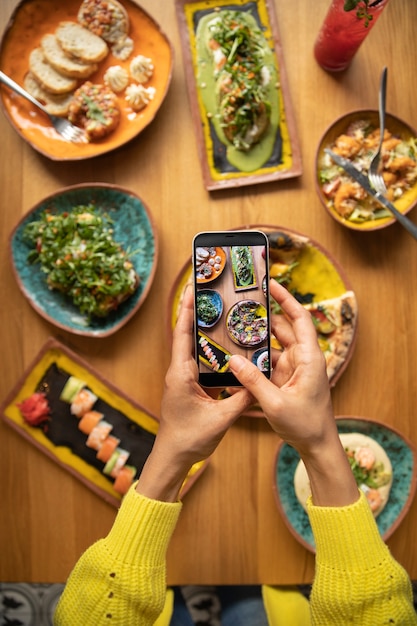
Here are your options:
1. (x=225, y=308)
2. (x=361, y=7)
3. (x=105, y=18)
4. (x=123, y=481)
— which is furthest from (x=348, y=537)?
(x=105, y=18)

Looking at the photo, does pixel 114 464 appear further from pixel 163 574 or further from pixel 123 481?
pixel 163 574

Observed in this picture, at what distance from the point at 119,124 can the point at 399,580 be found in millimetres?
1883

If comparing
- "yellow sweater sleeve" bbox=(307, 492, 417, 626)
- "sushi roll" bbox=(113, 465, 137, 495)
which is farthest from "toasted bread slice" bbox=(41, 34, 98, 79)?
"yellow sweater sleeve" bbox=(307, 492, 417, 626)

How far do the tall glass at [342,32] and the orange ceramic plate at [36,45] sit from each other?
1.97 ft

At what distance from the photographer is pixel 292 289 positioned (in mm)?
2088

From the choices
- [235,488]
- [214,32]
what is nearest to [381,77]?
[214,32]

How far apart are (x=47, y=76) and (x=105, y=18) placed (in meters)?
0.32

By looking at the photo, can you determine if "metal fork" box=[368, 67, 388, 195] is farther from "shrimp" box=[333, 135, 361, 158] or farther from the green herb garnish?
→ the green herb garnish

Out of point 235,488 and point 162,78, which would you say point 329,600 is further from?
point 162,78

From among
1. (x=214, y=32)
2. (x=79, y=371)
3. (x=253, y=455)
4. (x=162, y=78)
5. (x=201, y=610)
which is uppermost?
(x=214, y=32)

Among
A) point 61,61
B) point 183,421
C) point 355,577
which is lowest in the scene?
point 355,577

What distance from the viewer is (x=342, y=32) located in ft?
6.43

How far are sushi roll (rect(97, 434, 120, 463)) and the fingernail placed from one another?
817 mm

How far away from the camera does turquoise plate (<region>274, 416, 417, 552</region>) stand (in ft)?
6.67
